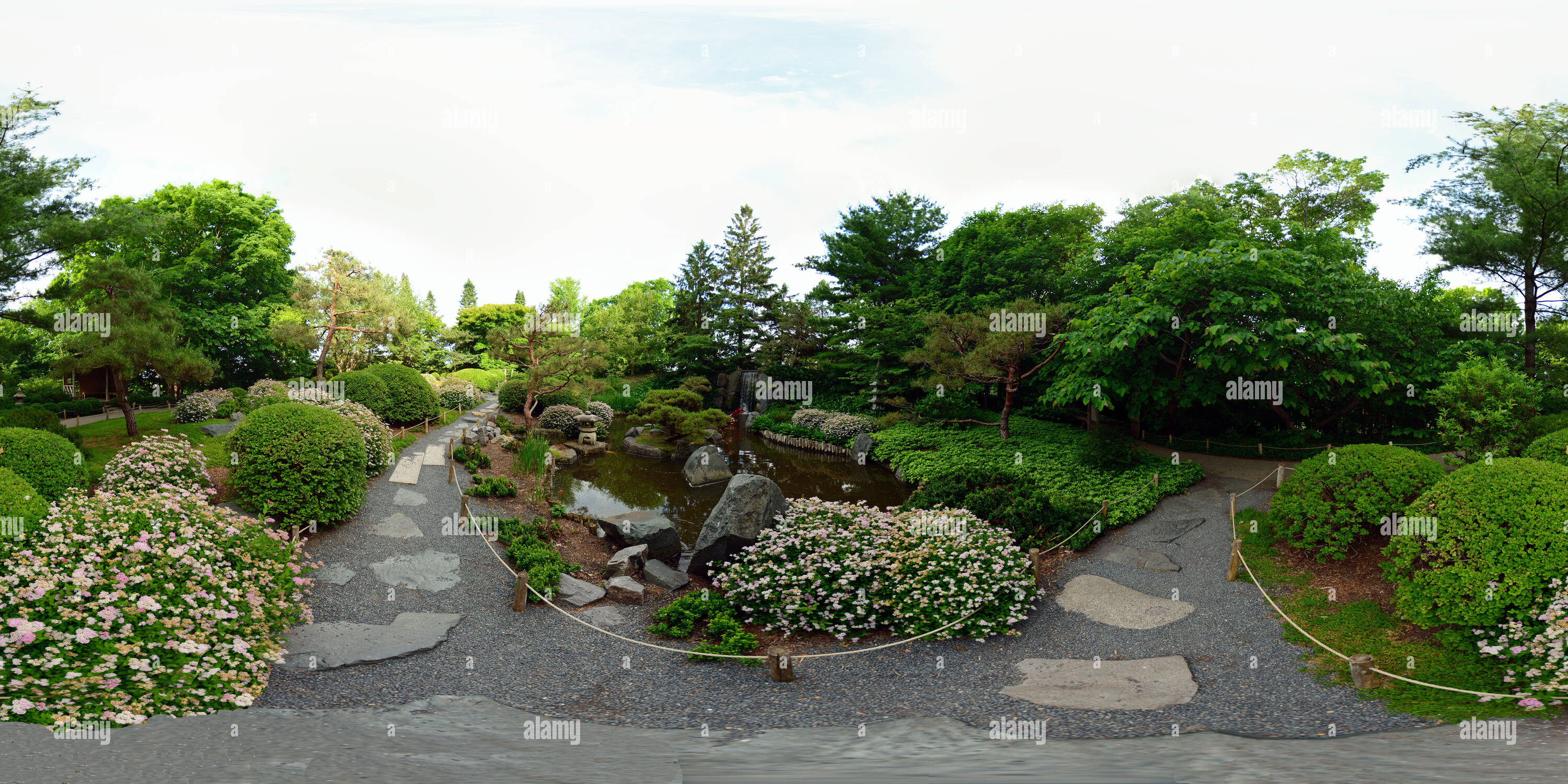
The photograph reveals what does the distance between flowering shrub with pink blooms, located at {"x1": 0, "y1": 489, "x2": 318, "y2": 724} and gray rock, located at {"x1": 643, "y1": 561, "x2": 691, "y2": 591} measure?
4.25 metres

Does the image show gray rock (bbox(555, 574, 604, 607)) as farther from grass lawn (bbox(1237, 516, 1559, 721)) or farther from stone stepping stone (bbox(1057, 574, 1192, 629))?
grass lawn (bbox(1237, 516, 1559, 721))

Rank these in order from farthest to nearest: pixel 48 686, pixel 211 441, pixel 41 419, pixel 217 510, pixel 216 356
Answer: pixel 216 356 < pixel 211 441 < pixel 41 419 < pixel 217 510 < pixel 48 686

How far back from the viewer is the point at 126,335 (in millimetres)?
13664

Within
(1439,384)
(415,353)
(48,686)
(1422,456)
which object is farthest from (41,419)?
(1439,384)

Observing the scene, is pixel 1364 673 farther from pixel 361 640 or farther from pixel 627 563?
pixel 361 640

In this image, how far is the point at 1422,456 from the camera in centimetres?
1031

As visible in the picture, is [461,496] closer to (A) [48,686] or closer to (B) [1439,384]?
(A) [48,686]

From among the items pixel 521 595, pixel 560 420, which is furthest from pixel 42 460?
pixel 560 420

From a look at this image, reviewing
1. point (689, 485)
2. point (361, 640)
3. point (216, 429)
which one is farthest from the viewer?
point (689, 485)

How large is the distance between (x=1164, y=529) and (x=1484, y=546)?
195 inches

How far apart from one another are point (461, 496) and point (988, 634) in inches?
389

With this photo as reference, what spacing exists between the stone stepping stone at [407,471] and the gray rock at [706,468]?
6.36 metres

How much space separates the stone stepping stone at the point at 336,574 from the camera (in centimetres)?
945

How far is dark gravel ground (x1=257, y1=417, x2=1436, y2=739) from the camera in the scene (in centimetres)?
629
